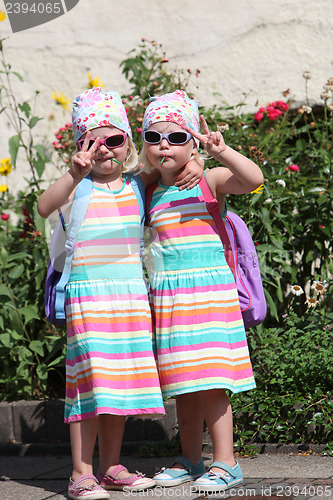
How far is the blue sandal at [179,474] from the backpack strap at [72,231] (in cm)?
81

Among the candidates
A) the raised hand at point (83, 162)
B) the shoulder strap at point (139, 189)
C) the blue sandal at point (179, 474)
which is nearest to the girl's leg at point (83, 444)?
the blue sandal at point (179, 474)

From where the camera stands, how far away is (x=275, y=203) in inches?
154

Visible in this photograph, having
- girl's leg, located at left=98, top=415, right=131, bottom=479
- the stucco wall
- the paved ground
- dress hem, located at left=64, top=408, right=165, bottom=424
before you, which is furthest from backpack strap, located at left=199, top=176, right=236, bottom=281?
the stucco wall

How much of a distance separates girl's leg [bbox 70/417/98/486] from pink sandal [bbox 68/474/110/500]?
3cm

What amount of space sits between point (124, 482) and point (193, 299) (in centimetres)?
82

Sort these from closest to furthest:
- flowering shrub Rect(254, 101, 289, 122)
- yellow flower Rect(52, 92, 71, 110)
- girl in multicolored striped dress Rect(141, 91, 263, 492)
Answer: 1. girl in multicolored striped dress Rect(141, 91, 263, 492)
2. flowering shrub Rect(254, 101, 289, 122)
3. yellow flower Rect(52, 92, 71, 110)

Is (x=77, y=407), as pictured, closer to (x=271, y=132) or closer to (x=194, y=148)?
(x=194, y=148)

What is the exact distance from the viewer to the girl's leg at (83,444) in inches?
114

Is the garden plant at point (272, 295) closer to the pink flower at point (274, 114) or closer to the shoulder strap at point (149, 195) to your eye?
the pink flower at point (274, 114)

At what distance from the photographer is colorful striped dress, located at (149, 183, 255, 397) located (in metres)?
2.89

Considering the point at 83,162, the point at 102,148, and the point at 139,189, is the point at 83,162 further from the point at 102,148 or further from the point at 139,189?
the point at 139,189

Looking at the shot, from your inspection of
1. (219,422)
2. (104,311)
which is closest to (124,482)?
(219,422)

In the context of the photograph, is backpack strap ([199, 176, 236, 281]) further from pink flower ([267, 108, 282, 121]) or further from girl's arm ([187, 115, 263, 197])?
pink flower ([267, 108, 282, 121])

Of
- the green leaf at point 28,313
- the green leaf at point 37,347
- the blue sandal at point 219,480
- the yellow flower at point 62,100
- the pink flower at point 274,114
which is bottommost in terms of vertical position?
the blue sandal at point 219,480
